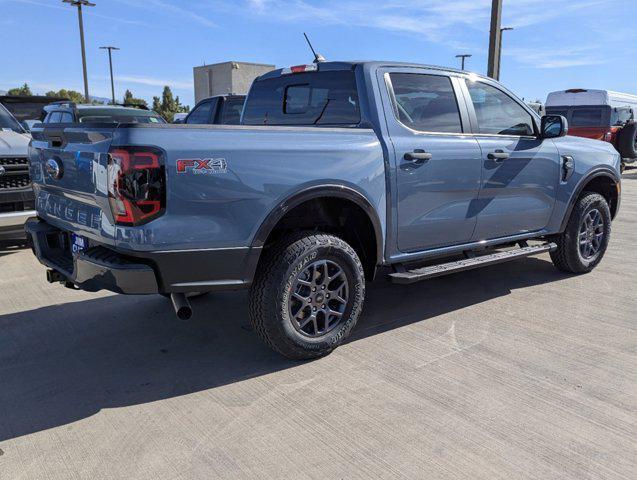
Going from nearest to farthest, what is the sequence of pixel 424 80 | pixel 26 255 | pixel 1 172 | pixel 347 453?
pixel 347 453, pixel 424 80, pixel 1 172, pixel 26 255

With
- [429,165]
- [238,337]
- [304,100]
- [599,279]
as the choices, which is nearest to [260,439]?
[238,337]

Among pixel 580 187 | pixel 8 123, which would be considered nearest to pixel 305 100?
pixel 580 187

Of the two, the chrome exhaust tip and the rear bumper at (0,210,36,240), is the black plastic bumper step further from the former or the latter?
the rear bumper at (0,210,36,240)

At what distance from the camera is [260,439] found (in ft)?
8.89

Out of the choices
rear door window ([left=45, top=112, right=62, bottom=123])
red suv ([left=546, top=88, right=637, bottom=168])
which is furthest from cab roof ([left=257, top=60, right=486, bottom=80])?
red suv ([left=546, top=88, right=637, bottom=168])

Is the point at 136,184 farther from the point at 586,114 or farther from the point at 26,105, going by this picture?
the point at 586,114

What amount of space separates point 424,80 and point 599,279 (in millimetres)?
2763

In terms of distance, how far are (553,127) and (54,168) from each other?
12.9ft

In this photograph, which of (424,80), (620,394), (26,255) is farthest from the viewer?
(26,255)

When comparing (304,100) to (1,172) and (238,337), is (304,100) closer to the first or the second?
(238,337)

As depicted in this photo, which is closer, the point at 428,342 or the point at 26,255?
the point at 428,342

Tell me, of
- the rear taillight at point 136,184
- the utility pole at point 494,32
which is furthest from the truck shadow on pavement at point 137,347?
the utility pole at point 494,32

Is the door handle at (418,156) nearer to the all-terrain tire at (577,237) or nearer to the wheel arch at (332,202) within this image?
the wheel arch at (332,202)

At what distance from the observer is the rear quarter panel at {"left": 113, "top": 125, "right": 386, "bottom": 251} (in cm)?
287
